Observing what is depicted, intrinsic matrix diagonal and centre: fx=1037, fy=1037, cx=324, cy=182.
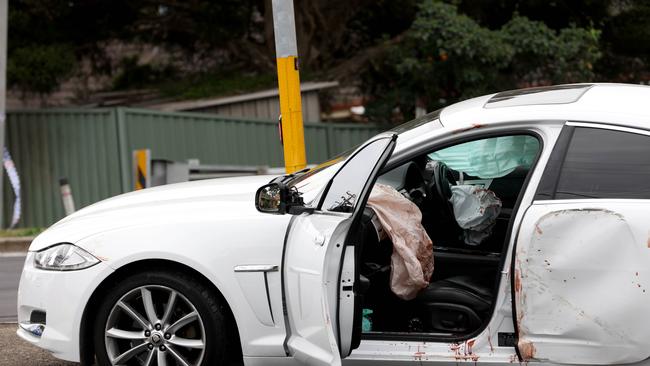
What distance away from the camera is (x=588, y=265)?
14.8 ft

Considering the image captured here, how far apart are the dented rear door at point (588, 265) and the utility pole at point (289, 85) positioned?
3.27 m

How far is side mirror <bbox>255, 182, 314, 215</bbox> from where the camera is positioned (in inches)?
195

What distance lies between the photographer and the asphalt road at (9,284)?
7.77 metres

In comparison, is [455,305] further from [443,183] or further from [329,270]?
[443,183]

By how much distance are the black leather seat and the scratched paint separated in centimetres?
43

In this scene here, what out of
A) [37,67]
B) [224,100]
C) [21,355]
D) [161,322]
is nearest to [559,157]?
[161,322]

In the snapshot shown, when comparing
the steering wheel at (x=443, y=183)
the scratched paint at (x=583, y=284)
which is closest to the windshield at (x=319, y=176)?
the steering wheel at (x=443, y=183)

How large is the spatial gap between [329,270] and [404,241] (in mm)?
583

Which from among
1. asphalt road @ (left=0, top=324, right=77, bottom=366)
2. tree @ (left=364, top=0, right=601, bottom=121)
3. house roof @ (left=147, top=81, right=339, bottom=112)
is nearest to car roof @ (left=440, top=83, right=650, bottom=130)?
asphalt road @ (left=0, top=324, right=77, bottom=366)

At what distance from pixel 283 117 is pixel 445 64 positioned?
9928 mm

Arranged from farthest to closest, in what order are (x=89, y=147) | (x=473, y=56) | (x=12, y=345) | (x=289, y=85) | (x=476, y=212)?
1. (x=473, y=56)
2. (x=89, y=147)
3. (x=289, y=85)
4. (x=12, y=345)
5. (x=476, y=212)

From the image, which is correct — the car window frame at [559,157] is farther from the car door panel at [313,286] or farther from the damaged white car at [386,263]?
the car door panel at [313,286]

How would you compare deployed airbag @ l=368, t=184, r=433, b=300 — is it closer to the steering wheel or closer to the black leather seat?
the black leather seat

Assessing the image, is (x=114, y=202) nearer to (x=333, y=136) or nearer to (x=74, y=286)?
(x=74, y=286)
